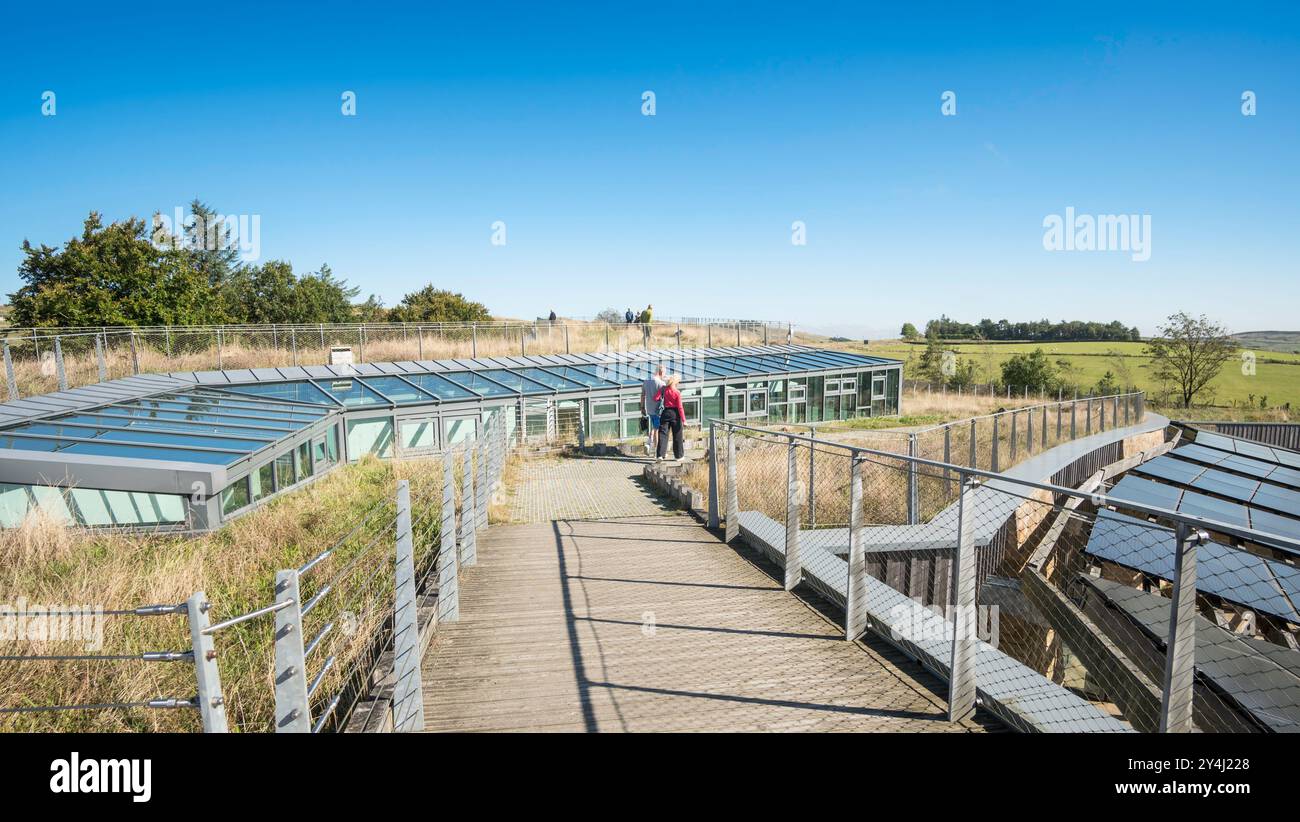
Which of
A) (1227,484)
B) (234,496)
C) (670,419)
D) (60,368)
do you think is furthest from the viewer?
(60,368)

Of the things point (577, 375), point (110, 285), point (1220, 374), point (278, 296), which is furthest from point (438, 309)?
point (1220, 374)

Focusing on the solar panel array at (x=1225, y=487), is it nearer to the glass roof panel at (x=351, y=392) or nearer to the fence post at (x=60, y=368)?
the glass roof panel at (x=351, y=392)

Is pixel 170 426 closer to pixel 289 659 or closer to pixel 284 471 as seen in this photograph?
pixel 284 471

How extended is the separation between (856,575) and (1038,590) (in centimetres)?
666

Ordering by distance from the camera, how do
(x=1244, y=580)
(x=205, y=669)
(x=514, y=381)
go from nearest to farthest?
1. (x=205, y=669)
2. (x=1244, y=580)
3. (x=514, y=381)

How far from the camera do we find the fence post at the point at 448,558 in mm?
5719

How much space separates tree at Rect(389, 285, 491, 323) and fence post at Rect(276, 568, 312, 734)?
1691 inches

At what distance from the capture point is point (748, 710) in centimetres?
423

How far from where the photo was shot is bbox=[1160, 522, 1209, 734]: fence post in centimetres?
289

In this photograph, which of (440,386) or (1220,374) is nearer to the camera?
(440,386)

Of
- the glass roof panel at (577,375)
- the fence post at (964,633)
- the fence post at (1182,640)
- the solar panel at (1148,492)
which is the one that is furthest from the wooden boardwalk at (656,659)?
the glass roof panel at (577,375)

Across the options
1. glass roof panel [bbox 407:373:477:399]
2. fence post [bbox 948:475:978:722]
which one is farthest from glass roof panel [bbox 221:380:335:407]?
fence post [bbox 948:475:978:722]

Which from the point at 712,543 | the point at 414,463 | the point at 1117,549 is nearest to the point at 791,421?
the point at 414,463

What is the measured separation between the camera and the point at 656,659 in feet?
16.4
